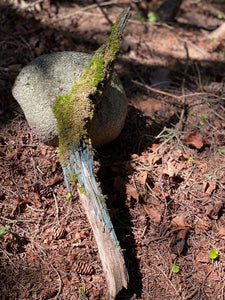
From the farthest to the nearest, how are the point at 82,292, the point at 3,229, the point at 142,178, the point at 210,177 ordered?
the point at 210,177 < the point at 142,178 < the point at 3,229 < the point at 82,292

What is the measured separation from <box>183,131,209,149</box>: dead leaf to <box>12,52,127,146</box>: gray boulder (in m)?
0.89

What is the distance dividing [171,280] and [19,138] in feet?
7.07

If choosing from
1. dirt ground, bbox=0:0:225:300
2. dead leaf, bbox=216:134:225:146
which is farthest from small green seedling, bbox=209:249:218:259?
dead leaf, bbox=216:134:225:146

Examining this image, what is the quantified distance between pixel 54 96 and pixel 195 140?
1784 mm

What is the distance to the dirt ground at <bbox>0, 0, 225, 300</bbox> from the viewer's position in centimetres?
231

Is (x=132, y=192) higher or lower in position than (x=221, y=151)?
higher

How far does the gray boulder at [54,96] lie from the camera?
271cm

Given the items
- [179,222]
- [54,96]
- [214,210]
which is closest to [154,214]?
[179,222]

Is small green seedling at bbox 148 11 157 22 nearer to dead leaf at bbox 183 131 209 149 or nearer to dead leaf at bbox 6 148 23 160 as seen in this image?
dead leaf at bbox 183 131 209 149

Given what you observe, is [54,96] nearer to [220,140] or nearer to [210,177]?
[210,177]

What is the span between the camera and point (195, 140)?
3260 millimetres

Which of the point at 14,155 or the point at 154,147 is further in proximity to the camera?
the point at 154,147

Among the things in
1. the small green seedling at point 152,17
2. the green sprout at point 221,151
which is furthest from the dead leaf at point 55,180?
the small green seedling at point 152,17

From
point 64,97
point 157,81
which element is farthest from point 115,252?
point 157,81
